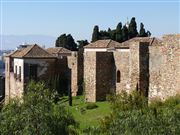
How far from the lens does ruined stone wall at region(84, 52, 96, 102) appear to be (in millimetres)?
34469

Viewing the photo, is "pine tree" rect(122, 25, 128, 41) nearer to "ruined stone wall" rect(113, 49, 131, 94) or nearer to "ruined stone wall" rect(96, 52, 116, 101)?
"ruined stone wall" rect(96, 52, 116, 101)

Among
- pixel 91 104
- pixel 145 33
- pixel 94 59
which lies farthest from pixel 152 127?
pixel 145 33

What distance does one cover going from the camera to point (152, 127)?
15.8m

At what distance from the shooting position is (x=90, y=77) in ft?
115

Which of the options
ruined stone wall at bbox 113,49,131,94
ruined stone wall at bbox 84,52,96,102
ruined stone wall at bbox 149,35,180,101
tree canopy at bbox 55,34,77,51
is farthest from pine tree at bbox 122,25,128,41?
ruined stone wall at bbox 149,35,180,101

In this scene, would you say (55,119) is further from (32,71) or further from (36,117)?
(32,71)

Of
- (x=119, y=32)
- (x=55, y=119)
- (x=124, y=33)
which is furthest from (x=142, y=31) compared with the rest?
(x=55, y=119)

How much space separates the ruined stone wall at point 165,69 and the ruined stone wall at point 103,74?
727 centimetres

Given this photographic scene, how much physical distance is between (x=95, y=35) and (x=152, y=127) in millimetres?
44686

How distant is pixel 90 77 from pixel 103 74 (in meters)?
0.96

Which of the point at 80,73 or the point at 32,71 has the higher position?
the point at 32,71

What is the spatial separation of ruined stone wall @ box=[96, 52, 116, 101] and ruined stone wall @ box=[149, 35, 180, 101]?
727 centimetres

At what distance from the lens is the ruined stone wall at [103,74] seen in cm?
3403

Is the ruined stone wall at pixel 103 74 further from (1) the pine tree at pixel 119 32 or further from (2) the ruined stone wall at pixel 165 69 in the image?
(1) the pine tree at pixel 119 32
